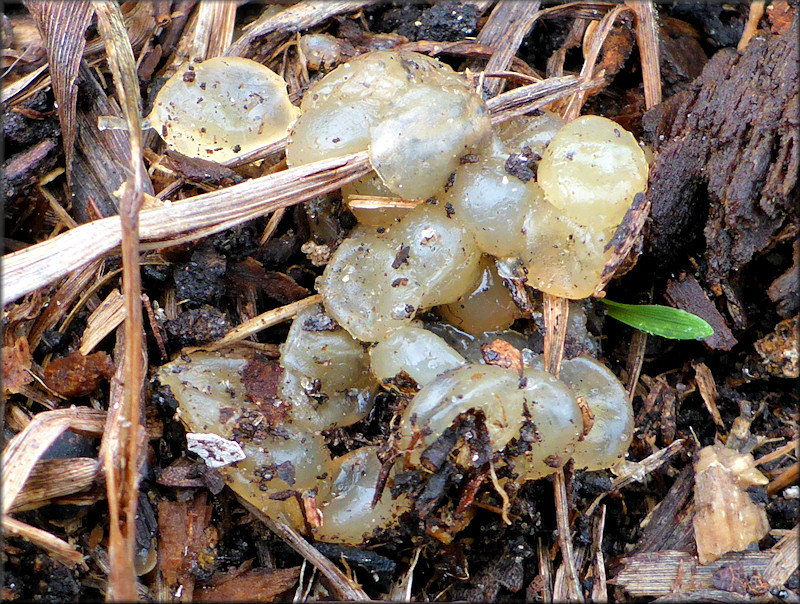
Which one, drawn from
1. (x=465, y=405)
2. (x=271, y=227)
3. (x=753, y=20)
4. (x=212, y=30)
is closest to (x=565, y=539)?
(x=465, y=405)

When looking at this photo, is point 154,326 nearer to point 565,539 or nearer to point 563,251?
point 563,251

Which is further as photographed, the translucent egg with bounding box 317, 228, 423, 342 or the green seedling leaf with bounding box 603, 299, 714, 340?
the green seedling leaf with bounding box 603, 299, 714, 340

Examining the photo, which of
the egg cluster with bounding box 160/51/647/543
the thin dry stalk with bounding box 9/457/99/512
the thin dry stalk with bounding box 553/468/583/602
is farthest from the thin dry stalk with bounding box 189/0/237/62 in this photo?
the thin dry stalk with bounding box 553/468/583/602

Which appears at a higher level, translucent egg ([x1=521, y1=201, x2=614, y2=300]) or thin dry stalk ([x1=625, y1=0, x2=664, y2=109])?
thin dry stalk ([x1=625, y1=0, x2=664, y2=109])

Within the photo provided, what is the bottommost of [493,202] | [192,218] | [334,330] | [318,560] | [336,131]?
[318,560]

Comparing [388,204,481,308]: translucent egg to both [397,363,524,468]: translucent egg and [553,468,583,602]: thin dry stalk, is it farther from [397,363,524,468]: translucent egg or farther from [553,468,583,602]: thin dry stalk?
[553,468,583,602]: thin dry stalk

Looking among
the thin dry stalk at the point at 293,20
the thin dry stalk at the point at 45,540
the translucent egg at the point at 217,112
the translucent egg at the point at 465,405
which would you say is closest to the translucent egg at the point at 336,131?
the translucent egg at the point at 217,112

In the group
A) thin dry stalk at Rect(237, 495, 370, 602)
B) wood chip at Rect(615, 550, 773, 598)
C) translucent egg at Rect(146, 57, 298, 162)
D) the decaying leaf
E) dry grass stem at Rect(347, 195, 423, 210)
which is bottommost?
thin dry stalk at Rect(237, 495, 370, 602)
